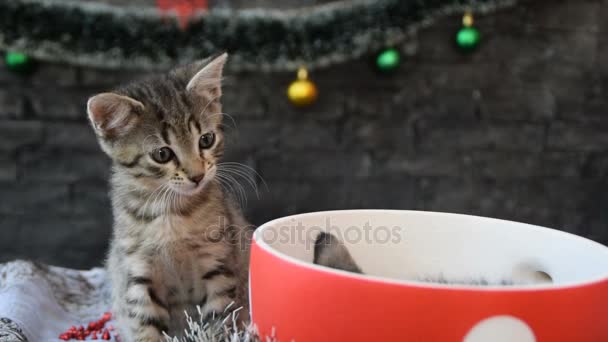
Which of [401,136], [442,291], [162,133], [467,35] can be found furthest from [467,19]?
[442,291]

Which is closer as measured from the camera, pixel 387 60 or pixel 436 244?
pixel 436 244

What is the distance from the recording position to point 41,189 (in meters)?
1.59

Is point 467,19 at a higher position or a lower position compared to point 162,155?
higher

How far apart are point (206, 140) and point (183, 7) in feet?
2.12

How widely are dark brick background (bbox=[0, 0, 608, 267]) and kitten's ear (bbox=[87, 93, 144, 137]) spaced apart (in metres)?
0.70

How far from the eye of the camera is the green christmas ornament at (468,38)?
1.55 meters

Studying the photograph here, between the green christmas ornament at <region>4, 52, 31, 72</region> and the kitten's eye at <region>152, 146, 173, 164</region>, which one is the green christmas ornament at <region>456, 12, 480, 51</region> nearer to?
the kitten's eye at <region>152, 146, 173, 164</region>

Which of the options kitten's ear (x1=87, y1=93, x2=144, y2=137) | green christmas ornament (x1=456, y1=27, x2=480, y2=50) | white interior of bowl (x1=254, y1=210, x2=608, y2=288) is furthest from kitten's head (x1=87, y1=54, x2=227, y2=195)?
green christmas ornament (x1=456, y1=27, x2=480, y2=50)

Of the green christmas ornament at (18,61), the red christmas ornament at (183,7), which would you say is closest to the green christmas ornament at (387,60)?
the red christmas ornament at (183,7)

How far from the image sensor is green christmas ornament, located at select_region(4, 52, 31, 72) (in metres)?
1.43

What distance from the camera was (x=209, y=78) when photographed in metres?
0.92

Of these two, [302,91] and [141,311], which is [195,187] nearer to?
[141,311]

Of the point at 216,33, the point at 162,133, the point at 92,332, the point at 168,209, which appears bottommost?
the point at 92,332

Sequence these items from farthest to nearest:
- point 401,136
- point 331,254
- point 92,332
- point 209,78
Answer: point 401,136 < point 209,78 < point 92,332 < point 331,254
